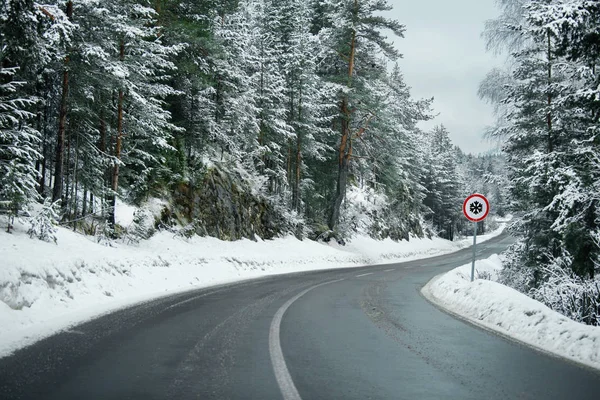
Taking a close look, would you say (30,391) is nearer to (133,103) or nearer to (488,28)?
(133,103)

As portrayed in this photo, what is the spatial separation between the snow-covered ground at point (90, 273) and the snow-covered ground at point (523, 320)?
7.46 m

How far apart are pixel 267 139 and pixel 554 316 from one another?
2660 cm

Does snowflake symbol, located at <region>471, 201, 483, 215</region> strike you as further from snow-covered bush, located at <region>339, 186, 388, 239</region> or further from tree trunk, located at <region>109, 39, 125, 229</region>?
snow-covered bush, located at <region>339, 186, 388, 239</region>

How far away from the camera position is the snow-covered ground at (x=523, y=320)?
6.15 meters

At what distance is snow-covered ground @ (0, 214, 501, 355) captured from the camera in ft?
24.7

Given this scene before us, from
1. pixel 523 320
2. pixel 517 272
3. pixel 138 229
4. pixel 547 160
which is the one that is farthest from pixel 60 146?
pixel 517 272

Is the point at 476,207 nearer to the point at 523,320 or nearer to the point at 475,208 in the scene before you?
the point at 475,208

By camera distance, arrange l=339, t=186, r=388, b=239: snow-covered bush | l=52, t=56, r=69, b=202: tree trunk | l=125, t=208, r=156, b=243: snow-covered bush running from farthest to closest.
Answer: l=339, t=186, r=388, b=239: snow-covered bush, l=125, t=208, r=156, b=243: snow-covered bush, l=52, t=56, r=69, b=202: tree trunk

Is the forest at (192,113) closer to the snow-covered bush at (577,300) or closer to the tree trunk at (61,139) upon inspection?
the tree trunk at (61,139)

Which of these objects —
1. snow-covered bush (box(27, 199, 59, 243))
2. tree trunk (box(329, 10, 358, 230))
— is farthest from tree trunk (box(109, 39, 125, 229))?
tree trunk (box(329, 10, 358, 230))

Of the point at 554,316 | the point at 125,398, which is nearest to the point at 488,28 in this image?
the point at 554,316

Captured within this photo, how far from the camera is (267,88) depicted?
101 feet

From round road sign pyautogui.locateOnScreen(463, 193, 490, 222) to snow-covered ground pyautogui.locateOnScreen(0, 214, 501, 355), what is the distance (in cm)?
841

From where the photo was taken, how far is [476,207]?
480 inches
